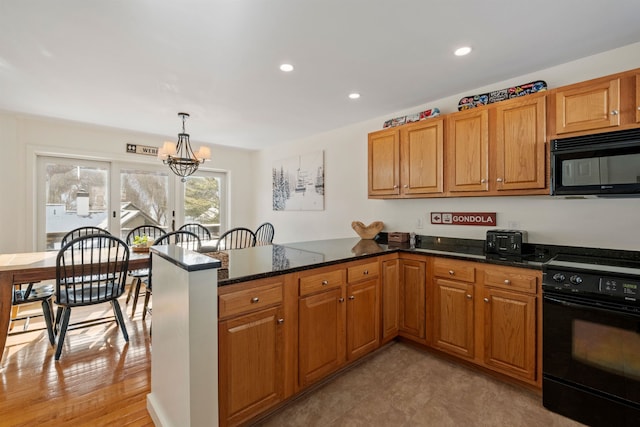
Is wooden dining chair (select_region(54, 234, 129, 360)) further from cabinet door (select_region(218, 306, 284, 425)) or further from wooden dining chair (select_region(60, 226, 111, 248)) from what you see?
cabinet door (select_region(218, 306, 284, 425))

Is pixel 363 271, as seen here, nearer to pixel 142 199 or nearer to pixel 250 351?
pixel 250 351

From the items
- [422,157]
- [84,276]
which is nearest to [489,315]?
[422,157]

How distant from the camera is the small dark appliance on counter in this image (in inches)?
92.4

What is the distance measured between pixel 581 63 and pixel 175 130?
15.0ft

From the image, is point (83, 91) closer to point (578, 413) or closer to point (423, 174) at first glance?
point (423, 174)

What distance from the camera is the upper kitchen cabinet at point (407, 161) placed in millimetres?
2752

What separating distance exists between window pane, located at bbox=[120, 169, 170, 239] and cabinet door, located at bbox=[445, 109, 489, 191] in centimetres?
443

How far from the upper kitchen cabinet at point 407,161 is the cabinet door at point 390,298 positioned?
0.78 meters

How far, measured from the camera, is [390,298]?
2.63 metres

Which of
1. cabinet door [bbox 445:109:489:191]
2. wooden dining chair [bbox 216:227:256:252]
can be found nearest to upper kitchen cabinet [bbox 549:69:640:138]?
cabinet door [bbox 445:109:489:191]

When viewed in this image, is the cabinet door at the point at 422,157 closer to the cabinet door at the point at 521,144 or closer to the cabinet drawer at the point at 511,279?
the cabinet door at the point at 521,144

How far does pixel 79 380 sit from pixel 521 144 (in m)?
3.77

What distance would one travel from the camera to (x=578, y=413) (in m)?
1.77

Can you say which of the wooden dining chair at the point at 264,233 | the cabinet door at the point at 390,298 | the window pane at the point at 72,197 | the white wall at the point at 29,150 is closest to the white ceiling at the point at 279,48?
the white wall at the point at 29,150
